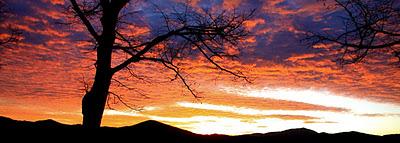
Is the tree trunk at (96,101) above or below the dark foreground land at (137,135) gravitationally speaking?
above

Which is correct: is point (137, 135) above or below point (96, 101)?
below

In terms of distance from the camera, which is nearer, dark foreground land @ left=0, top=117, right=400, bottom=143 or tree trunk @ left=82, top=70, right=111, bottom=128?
dark foreground land @ left=0, top=117, right=400, bottom=143

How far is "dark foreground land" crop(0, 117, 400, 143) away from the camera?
1102 centimetres

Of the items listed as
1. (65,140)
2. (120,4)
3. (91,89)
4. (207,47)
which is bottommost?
(65,140)

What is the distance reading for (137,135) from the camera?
11547 millimetres

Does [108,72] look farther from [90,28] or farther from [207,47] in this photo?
[207,47]

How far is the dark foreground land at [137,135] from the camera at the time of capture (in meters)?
11.0

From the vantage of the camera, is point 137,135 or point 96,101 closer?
point 137,135

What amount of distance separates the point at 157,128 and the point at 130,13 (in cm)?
411

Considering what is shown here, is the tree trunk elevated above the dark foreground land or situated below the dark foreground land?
above

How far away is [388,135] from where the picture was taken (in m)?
12.6

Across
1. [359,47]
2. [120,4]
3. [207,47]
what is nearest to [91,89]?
[120,4]

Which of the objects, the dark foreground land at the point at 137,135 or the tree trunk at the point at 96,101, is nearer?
the dark foreground land at the point at 137,135

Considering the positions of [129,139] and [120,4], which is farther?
[120,4]
